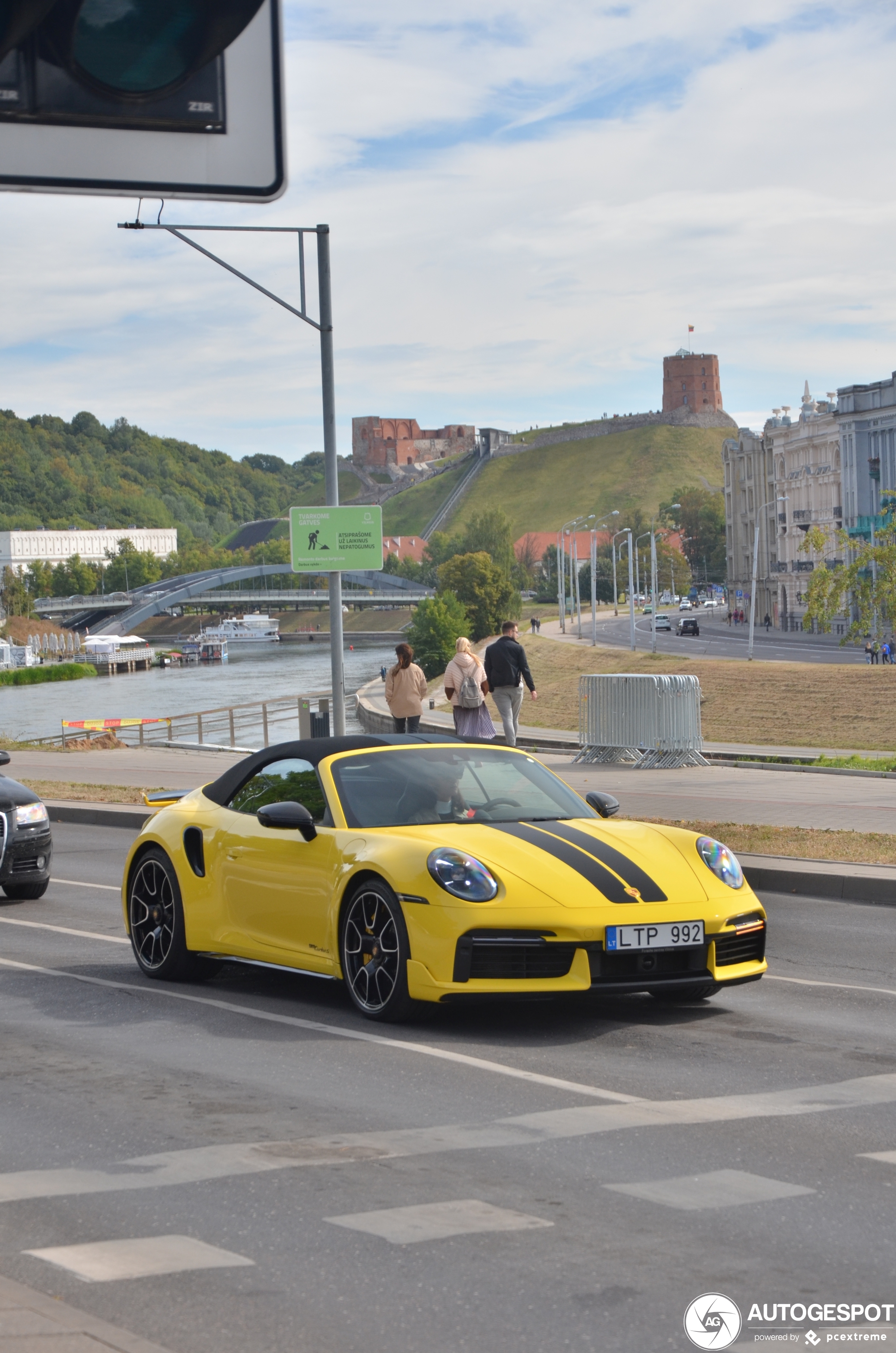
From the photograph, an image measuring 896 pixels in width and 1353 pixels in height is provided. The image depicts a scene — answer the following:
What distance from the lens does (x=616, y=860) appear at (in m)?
7.69

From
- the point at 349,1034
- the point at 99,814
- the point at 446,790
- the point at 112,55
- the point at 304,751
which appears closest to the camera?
the point at 112,55

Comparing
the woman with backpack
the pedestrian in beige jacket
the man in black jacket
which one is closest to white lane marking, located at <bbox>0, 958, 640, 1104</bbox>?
the woman with backpack

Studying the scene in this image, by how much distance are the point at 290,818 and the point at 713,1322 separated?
4533 millimetres

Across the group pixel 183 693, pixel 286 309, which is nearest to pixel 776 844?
pixel 286 309

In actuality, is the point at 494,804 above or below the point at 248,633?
above

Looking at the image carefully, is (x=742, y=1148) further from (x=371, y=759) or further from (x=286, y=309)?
(x=286, y=309)

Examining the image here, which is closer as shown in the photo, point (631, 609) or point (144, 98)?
point (144, 98)

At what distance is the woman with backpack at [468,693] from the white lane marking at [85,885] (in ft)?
23.0

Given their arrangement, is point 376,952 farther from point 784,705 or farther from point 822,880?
point 784,705

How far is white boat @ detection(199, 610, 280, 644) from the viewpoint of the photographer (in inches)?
7515

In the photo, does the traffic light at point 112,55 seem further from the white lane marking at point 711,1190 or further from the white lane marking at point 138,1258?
the white lane marking at point 711,1190

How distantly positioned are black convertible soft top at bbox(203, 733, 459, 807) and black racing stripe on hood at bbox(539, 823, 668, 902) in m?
1.15

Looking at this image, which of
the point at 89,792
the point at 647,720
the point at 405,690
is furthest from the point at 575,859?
the point at 647,720

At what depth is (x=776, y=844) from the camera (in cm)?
1398
